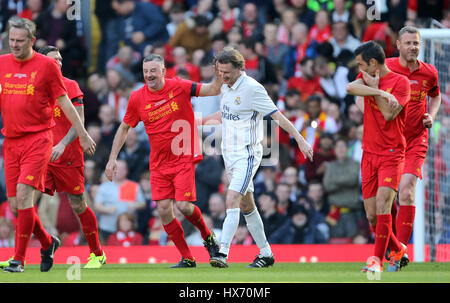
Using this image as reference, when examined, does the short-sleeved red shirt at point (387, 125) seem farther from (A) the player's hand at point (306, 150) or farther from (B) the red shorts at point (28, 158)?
(B) the red shorts at point (28, 158)

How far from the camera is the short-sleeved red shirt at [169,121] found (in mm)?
10148

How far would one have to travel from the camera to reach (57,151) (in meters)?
9.43

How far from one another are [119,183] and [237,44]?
3020 millimetres

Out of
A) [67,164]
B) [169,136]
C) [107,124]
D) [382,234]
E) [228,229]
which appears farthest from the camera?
[107,124]

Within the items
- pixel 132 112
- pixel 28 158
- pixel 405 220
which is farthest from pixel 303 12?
pixel 28 158

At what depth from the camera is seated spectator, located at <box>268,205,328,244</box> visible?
13375 millimetres

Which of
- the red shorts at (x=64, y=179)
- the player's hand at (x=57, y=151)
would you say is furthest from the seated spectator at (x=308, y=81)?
the player's hand at (x=57, y=151)

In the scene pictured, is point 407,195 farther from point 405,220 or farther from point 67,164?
point 67,164

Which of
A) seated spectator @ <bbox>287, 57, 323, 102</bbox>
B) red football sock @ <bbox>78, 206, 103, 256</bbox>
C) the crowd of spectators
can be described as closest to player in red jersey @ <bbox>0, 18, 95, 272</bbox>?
red football sock @ <bbox>78, 206, 103, 256</bbox>

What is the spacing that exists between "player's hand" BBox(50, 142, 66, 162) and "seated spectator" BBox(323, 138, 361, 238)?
5.22 meters

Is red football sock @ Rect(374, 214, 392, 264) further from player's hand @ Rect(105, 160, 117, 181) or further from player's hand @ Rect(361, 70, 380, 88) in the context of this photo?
player's hand @ Rect(105, 160, 117, 181)

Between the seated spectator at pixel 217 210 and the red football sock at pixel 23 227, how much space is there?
500 cm

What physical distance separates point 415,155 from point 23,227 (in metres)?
4.16

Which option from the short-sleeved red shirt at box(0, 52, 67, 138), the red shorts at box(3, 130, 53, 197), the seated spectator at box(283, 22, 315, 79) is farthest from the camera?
the seated spectator at box(283, 22, 315, 79)
